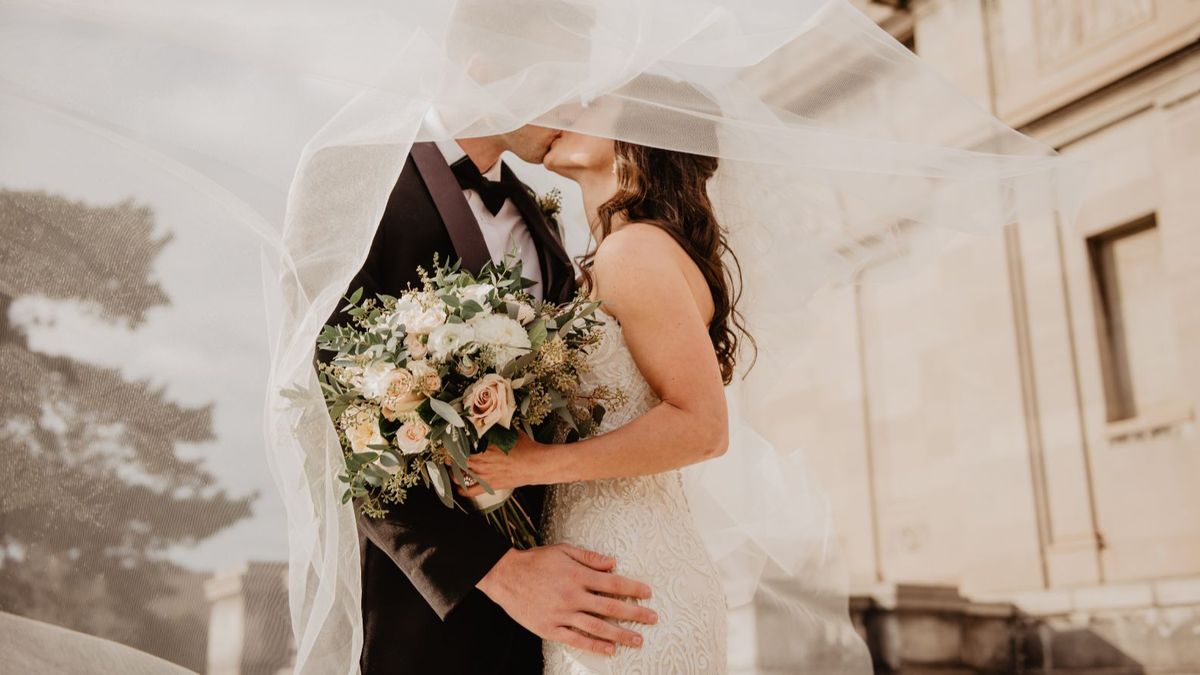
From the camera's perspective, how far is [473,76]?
8.32 feet

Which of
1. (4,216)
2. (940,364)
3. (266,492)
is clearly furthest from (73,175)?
(940,364)

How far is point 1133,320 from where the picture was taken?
11.0 m

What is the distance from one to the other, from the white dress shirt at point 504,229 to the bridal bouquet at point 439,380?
2.08 ft

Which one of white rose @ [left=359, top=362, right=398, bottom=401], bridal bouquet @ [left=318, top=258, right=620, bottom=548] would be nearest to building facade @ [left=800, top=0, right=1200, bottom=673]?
bridal bouquet @ [left=318, top=258, right=620, bottom=548]

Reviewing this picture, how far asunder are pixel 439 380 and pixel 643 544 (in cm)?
69

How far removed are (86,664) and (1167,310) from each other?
11.0 meters

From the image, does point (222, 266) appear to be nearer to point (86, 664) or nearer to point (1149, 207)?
point (86, 664)

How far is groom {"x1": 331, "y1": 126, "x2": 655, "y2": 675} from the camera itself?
247cm

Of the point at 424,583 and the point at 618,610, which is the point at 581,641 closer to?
the point at 618,610

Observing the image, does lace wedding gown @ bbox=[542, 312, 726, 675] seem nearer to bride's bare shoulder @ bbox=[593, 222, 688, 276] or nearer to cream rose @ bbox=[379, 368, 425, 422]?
bride's bare shoulder @ bbox=[593, 222, 688, 276]

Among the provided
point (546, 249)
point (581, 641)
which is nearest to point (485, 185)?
point (546, 249)

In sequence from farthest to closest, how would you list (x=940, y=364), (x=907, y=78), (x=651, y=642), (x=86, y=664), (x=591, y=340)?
(x=940, y=364), (x=907, y=78), (x=591, y=340), (x=651, y=642), (x=86, y=664)

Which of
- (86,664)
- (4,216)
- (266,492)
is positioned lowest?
(86,664)

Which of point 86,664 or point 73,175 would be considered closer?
point 86,664
